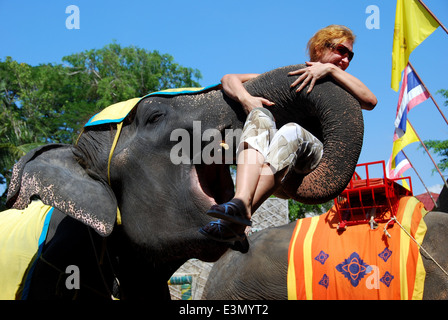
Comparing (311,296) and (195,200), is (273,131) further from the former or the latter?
(311,296)

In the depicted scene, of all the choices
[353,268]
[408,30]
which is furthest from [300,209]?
[353,268]

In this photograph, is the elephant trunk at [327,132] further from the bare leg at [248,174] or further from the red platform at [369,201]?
the red platform at [369,201]

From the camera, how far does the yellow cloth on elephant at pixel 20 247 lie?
2.29m

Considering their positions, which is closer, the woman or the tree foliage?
the woman

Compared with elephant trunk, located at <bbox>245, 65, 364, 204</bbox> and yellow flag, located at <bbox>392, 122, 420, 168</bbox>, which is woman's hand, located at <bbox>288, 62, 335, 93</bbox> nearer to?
elephant trunk, located at <bbox>245, 65, 364, 204</bbox>

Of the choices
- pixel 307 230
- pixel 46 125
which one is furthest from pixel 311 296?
pixel 46 125

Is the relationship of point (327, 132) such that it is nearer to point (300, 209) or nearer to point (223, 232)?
point (223, 232)

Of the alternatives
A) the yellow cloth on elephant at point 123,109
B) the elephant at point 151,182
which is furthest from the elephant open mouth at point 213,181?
the yellow cloth on elephant at point 123,109

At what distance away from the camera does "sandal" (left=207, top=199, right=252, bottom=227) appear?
1708 mm

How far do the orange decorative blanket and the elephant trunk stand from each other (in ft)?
11.9

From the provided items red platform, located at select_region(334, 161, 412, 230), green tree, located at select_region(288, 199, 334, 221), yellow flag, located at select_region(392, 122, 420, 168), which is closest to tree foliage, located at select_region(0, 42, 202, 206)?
green tree, located at select_region(288, 199, 334, 221)

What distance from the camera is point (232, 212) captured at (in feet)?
5.64

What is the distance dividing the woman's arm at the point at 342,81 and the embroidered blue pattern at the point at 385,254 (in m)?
3.72

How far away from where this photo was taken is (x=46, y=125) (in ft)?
73.0
